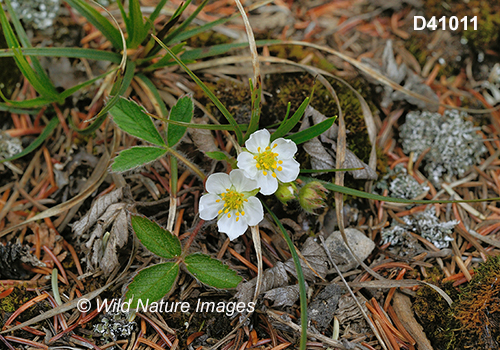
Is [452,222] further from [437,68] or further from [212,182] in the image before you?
[212,182]

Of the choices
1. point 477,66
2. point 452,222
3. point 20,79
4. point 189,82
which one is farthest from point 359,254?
point 20,79

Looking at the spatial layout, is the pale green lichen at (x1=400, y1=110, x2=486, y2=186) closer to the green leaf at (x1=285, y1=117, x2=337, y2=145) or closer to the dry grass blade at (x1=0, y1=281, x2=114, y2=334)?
the green leaf at (x1=285, y1=117, x2=337, y2=145)

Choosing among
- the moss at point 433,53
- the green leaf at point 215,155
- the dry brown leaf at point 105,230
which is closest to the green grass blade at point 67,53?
the dry brown leaf at point 105,230

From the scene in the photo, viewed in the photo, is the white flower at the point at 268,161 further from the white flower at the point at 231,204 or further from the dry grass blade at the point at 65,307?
the dry grass blade at the point at 65,307

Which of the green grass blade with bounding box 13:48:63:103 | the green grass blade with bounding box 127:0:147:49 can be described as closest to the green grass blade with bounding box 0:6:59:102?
the green grass blade with bounding box 13:48:63:103

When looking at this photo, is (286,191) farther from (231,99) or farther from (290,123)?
(231,99)

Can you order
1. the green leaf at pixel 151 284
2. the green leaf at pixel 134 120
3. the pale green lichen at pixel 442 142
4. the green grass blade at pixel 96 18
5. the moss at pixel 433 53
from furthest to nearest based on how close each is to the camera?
the moss at pixel 433 53, the pale green lichen at pixel 442 142, the green grass blade at pixel 96 18, the green leaf at pixel 134 120, the green leaf at pixel 151 284

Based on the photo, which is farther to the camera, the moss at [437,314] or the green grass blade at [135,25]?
the green grass blade at [135,25]
